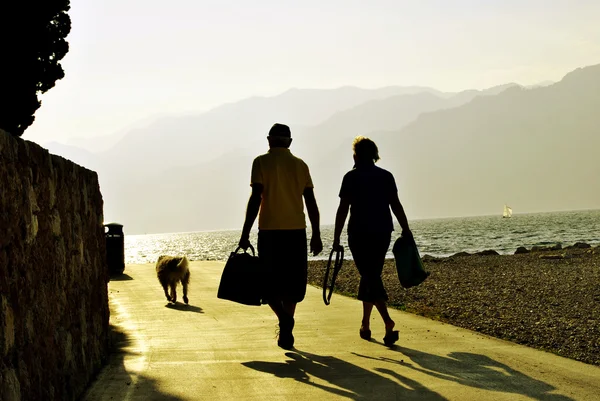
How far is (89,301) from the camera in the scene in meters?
6.51

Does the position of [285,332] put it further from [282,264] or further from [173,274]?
[173,274]

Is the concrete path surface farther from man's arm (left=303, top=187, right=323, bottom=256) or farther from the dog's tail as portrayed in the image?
A: the dog's tail

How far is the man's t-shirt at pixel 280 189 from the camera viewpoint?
24.2 ft

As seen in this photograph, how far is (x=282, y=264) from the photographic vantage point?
24.1 feet

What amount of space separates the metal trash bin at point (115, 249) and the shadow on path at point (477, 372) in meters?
14.0

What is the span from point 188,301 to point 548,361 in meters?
7.13

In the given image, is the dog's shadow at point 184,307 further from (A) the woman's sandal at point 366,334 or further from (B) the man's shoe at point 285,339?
(B) the man's shoe at point 285,339

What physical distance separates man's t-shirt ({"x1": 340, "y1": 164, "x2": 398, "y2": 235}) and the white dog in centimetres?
503

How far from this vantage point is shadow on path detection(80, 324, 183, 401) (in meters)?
5.48

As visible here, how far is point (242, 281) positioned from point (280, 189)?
988mm

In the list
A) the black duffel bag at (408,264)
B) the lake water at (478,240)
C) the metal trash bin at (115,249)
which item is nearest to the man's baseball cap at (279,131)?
the black duffel bag at (408,264)

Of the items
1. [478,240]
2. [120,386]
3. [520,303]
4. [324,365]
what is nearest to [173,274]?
[520,303]

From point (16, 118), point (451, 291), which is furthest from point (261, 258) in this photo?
point (16, 118)

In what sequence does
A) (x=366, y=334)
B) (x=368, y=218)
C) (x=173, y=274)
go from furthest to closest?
(x=173, y=274)
(x=366, y=334)
(x=368, y=218)
